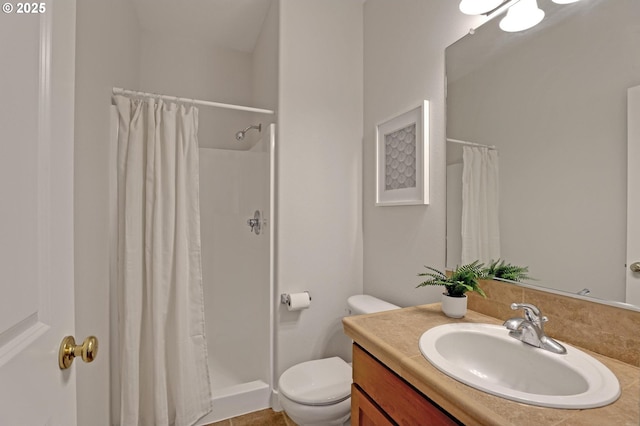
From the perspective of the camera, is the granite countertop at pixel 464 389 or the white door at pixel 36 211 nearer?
the white door at pixel 36 211

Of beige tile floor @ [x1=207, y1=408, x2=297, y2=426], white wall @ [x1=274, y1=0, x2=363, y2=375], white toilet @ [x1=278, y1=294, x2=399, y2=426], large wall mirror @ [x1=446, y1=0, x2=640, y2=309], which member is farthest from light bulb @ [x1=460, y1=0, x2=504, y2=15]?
beige tile floor @ [x1=207, y1=408, x2=297, y2=426]

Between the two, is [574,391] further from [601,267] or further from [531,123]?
[531,123]

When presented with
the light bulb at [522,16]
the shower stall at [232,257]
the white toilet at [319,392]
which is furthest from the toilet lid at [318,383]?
the light bulb at [522,16]

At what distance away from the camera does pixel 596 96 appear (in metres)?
0.84

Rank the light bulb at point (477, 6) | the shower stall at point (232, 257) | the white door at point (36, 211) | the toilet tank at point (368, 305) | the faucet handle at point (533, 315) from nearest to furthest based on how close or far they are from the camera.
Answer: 1. the white door at point (36, 211)
2. the faucet handle at point (533, 315)
3. the light bulb at point (477, 6)
4. the toilet tank at point (368, 305)
5. the shower stall at point (232, 257)

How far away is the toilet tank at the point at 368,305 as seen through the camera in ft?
5.21

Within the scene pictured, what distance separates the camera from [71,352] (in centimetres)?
58

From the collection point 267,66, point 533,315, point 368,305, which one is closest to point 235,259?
point 368,305

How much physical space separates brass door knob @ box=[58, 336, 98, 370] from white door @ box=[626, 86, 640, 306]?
51.5 inches

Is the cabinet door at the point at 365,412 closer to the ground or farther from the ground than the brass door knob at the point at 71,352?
closer to the ground

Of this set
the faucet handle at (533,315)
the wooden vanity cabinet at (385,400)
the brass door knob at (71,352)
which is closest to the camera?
the brass door knob at (71,352)

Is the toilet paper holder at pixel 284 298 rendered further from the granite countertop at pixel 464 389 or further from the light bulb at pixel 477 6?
the light bulb at pixel 477 6

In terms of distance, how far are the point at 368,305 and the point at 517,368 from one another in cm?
86

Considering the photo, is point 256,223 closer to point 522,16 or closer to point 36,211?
point 36,211
